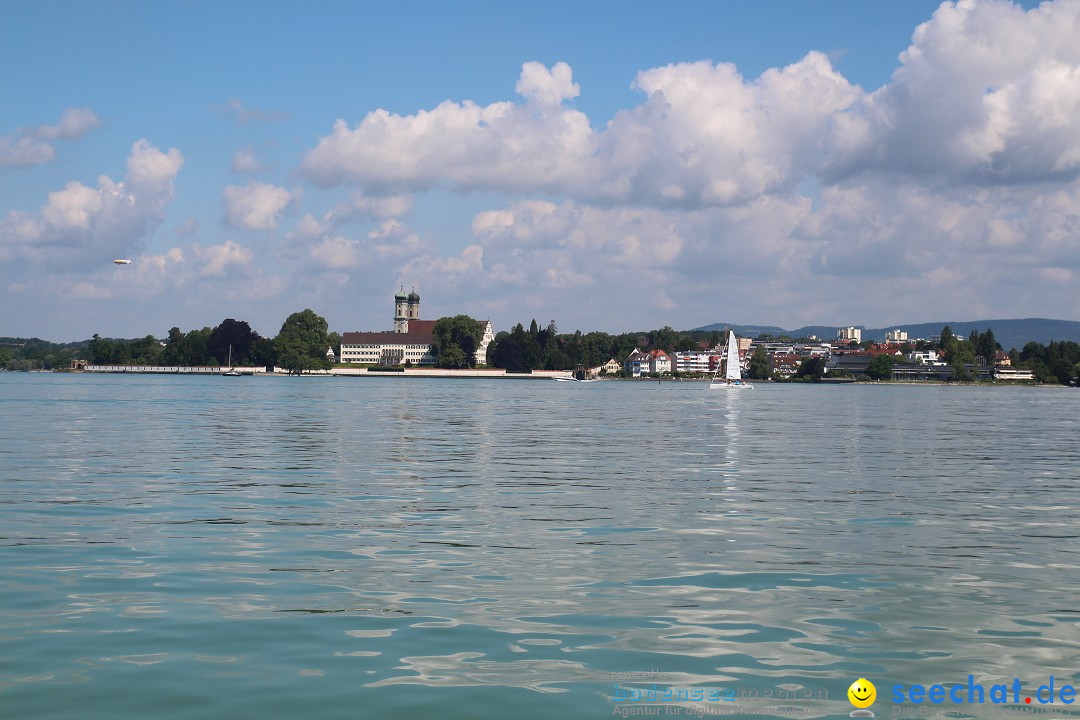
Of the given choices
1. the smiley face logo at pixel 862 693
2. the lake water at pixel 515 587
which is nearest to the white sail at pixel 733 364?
the lake water at pixel 515 587

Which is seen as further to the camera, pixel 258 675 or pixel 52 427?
pixel 52 427

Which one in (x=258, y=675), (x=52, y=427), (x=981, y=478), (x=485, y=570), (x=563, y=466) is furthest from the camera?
(x=52, y=427)

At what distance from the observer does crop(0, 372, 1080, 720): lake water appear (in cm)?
891

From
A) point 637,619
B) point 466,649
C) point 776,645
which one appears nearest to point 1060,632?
point 776,645

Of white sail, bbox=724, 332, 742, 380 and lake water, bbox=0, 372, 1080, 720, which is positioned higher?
white sail, bbox=724, 332, 742, 380

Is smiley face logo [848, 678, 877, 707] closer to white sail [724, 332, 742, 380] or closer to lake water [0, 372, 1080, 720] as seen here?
lake water [0, 372, 1080, 720]

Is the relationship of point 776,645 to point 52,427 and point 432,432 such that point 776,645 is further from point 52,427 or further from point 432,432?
point 52,427

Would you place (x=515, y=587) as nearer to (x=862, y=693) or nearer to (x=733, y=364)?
(x=862, y=693)

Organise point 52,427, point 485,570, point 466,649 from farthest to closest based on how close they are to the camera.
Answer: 1. point 52,427
2. point 485,570
3. point 466,649

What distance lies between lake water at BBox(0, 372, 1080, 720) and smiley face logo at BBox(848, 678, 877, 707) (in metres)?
0.09

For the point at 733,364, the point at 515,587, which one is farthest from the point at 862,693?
the point at 733,364

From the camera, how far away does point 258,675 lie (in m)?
9.15

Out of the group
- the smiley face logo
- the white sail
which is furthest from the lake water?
the white sail

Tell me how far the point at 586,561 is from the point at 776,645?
4.84m
